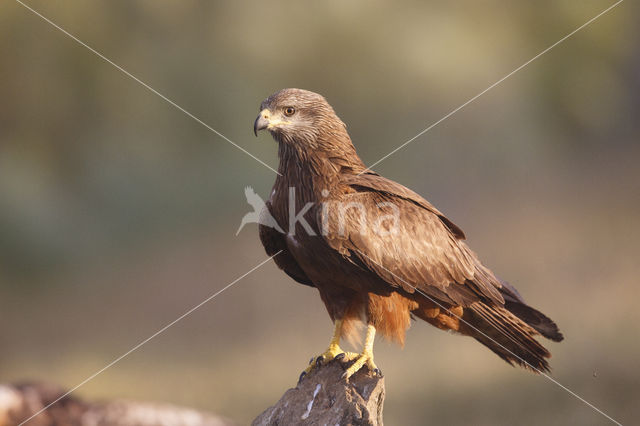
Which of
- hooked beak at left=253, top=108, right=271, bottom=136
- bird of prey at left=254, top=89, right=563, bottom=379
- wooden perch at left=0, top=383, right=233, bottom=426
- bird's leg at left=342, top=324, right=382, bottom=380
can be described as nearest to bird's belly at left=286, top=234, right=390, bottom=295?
bird of prey at left=254, top=89, right=563, bottom=379

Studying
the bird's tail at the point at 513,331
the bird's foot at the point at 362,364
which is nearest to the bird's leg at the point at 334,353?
the bird's foot at the point at 362,364

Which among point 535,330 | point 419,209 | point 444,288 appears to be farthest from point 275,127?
point 535,330

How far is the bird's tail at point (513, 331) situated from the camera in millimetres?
3926

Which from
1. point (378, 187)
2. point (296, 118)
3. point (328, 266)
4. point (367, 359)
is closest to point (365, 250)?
point (328, 266)

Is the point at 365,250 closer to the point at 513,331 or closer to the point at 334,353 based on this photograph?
the point at 334,353

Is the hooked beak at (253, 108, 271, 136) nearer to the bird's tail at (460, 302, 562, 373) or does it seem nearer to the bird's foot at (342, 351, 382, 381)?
the bird's foot at (342, 351, 382, 381)

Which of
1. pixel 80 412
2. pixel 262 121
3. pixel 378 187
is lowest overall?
pixel 378 187

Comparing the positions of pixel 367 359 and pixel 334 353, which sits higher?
pixel 334 353

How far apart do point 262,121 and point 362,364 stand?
1.37 metres

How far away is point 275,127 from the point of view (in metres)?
3.74

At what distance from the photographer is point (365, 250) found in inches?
140

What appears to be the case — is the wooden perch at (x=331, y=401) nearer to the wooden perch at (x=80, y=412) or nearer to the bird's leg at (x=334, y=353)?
the bird's leg at (x=334, y=353)

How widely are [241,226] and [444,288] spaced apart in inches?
96.4

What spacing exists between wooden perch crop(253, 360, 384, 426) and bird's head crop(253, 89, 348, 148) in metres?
1.24
